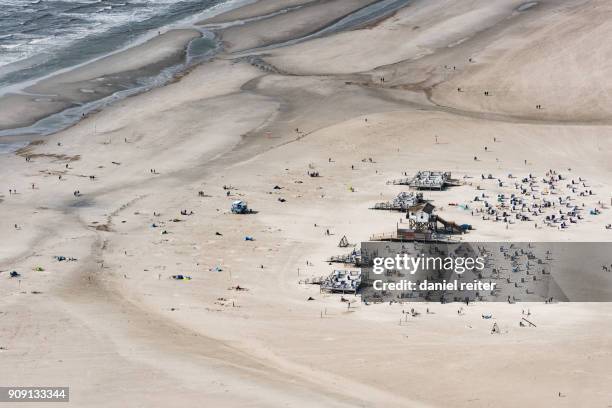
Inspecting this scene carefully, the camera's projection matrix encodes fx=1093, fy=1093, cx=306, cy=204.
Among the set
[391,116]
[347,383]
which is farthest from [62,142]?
[347,383]

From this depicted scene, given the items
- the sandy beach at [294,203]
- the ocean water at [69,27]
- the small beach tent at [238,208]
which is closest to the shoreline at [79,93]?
the sandy beach at [294,203]

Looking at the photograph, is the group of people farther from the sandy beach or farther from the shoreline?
the shoreline

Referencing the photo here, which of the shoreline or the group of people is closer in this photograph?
the group of people

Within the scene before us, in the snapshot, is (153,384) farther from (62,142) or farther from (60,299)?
(62,142)

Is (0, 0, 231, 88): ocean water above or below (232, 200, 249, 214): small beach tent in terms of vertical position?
above

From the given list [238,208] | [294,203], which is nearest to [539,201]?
[294,203]

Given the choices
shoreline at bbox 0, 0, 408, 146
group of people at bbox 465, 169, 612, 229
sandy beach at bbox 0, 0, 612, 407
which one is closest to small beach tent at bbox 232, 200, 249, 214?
sandy beach at bbox 0, 0, 612, 407

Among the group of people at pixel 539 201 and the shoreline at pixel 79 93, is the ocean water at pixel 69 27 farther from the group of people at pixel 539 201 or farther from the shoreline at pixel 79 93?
the group of people at pixel 539 201
